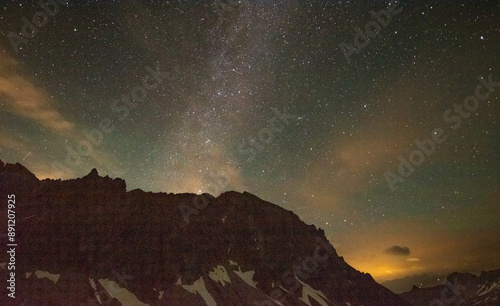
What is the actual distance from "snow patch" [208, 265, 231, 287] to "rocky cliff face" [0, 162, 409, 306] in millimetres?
537

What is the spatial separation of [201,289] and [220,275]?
20030 millimetres

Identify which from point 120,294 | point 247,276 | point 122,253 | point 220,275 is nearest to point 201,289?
point 220,275

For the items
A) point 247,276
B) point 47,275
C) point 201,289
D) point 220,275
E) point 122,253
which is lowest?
point 201,289

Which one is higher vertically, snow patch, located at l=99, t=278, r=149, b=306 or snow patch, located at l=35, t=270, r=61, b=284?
snow patch, located at l=35, t=270, r=61, b=284

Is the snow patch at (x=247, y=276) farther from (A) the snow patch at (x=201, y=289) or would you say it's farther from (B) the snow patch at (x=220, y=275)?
(A) the snow patch at (x=201, y=289)

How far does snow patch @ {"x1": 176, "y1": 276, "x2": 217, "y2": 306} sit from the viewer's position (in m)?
146

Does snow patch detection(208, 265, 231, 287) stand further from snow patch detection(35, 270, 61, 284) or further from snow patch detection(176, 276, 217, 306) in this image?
snow patch detection(35, 270, 61, 284)

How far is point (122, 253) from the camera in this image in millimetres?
163000

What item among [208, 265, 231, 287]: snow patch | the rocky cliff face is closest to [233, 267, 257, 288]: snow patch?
the rocky cliff face

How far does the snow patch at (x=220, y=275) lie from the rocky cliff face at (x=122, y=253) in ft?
1.76

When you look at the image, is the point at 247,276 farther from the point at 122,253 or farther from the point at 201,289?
the point at 122,253

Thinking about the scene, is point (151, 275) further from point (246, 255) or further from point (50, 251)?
point (246, 255)

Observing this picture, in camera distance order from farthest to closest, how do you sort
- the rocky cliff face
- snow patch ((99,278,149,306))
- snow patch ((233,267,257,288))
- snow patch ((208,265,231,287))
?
snow patch ((233,267,257,288)), snow patch ((208,265,231,287)), snow patch ((99,278,149,306)), the rocky cliff face

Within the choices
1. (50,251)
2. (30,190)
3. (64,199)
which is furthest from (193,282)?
(30,190)
